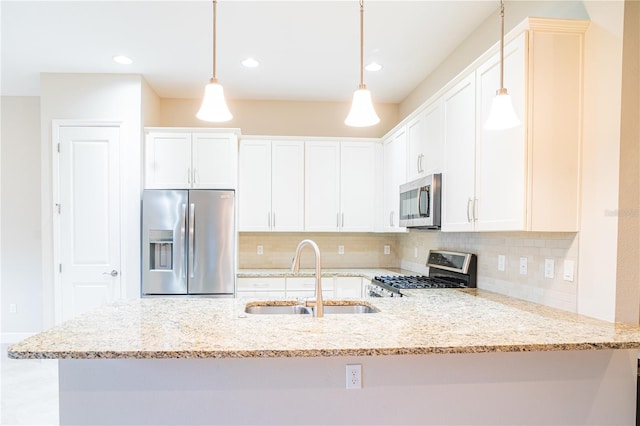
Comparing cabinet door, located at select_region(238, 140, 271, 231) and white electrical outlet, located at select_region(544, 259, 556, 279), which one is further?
cabinet door, located at select_region(238, 140, 271, 231)

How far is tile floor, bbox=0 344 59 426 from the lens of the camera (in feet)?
8.95

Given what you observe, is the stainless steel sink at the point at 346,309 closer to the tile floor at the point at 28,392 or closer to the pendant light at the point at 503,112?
the pendant light at the point at 503,112

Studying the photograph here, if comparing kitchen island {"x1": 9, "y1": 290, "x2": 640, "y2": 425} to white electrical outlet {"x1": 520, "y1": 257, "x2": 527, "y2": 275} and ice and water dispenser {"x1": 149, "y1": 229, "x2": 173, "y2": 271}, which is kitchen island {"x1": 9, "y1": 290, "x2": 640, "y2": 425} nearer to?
white electrical outlet {"x1": 520, "y1": 257, "x2": 527, "y2": 275}

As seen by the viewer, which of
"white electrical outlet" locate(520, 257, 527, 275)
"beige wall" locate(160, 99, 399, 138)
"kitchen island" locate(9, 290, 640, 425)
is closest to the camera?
"kitchen island" locate(9, 290, 640, 425)

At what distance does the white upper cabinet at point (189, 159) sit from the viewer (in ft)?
12.3

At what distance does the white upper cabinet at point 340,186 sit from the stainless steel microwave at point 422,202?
794 millimetres

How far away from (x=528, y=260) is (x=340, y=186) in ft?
7.23

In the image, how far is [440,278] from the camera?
3203mm

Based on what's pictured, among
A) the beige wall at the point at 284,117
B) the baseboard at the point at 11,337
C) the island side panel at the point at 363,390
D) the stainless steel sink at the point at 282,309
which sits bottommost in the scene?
the baseboard at the point at 11,337

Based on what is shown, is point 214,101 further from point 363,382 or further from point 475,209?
point 475,209

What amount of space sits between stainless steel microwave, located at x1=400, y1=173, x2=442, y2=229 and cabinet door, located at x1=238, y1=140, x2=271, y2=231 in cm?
145

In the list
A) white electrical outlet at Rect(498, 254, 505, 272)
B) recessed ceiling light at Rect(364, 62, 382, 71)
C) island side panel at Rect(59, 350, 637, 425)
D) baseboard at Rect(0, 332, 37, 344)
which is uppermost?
recessed ceiling light at Rect(364, 62, 382, 71)

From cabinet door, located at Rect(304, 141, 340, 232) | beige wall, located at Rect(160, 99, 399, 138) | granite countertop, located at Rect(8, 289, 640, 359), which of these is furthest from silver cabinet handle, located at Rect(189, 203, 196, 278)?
granite countertop, located at Rect(8, 289, 640, 359)

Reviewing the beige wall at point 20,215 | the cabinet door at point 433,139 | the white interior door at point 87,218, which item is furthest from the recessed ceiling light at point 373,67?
the beige wall at point 20,215
